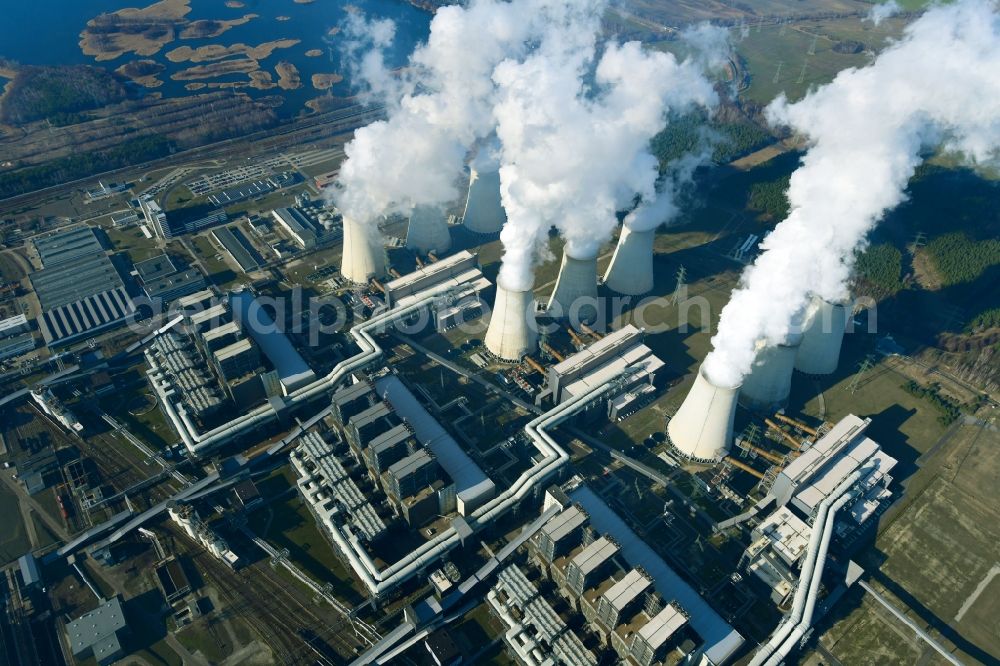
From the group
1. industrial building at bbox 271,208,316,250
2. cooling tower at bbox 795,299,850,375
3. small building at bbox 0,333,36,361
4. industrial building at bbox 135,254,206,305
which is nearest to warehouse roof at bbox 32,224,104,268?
industrial building at bbox 135,254,206,305

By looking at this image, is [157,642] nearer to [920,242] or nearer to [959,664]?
[959,664]

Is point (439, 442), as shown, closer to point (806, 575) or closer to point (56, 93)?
point (806, 575)

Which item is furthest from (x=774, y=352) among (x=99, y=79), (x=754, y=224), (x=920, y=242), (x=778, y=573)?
Answer: (x=99, y=79)

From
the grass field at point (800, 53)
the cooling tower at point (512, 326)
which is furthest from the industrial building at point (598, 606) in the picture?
the grass field at point (800, 53)

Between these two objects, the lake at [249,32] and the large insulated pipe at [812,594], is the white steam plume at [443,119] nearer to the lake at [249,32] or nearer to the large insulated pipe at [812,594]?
the lake at [249,32]

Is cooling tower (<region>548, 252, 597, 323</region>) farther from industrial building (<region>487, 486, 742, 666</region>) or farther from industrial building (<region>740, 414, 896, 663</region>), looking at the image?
industrial building (<region>487, 486, 742, 666</region>)

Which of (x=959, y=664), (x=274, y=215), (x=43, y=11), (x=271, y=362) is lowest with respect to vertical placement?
(x=959, y=664)
